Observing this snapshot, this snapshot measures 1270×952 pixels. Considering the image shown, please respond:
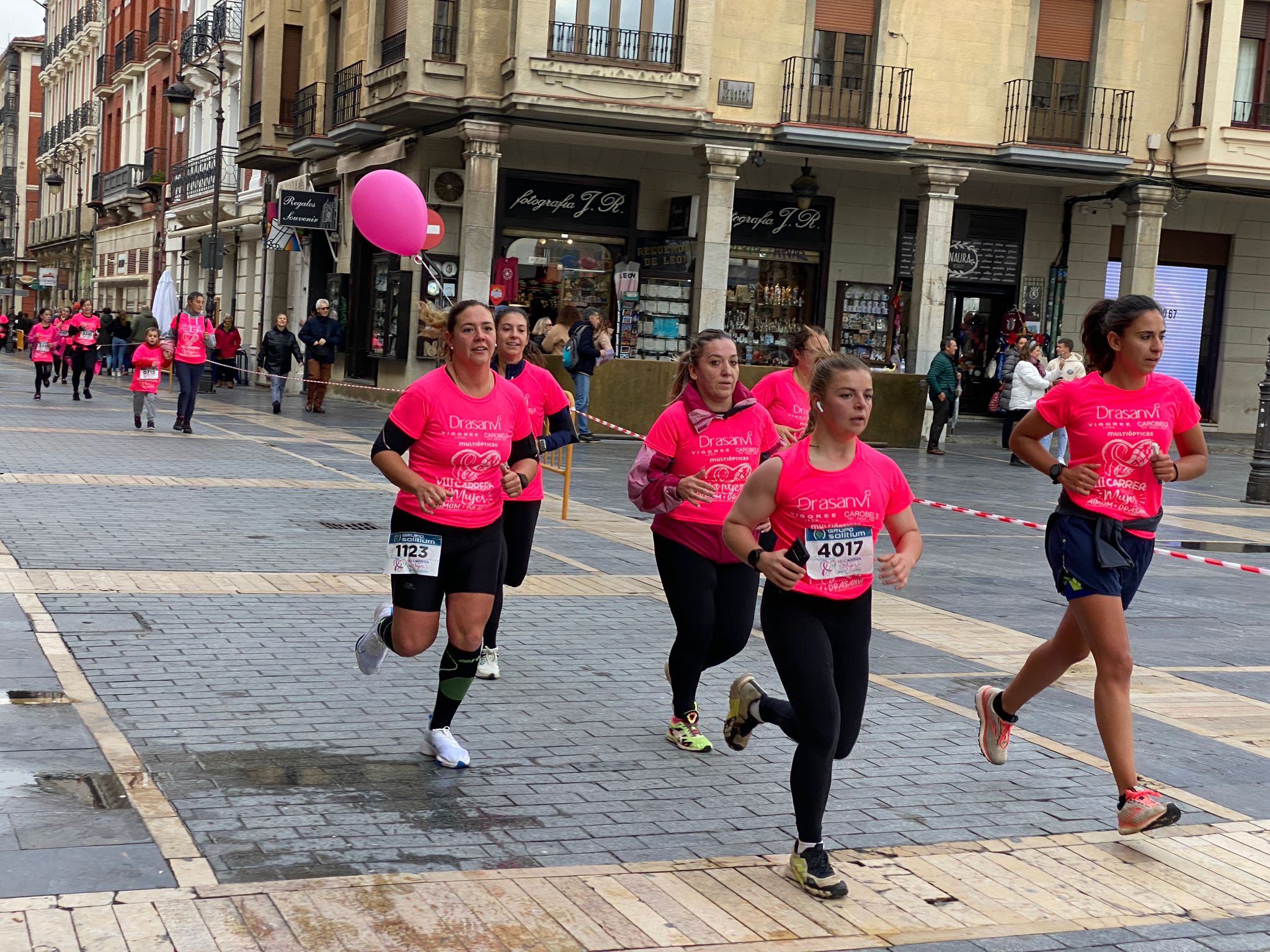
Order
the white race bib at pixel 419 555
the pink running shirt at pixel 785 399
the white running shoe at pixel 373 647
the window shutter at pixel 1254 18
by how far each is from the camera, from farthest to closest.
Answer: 1. the window shutter at pixel 1254 18
2. the pink running shirt at pixel 785 399
3. the white running shoe at pixel 373 647
4. the white race bib at pixel 419 555

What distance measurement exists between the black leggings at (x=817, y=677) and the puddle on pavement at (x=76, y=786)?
6.98ft

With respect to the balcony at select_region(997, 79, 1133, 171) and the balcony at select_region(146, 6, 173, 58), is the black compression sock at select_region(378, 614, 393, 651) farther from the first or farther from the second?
the balcony at select_region(146, 6, 173, 58)

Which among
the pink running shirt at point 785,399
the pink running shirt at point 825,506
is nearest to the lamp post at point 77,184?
the pink running shirt at point 785,399

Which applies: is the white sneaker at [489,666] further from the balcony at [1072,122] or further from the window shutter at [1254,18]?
the window shutter at [1254,18]

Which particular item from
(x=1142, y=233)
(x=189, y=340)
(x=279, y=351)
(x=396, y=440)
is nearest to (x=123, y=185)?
(x=279, y=351)

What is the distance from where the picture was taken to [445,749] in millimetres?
5574

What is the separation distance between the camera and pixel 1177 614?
33.2ft

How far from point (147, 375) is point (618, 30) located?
9953 mm

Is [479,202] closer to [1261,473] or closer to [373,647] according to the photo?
[1261,473]

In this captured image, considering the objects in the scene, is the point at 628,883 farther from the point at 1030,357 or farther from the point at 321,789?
the point at 1030,357

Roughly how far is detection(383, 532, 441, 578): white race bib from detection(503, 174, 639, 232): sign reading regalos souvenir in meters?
22.0

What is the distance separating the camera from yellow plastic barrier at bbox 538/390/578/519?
13133 millimetres

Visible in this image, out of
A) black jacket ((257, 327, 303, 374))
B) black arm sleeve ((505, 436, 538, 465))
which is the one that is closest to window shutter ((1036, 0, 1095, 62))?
black jacket ((257, 327, 303, 374))

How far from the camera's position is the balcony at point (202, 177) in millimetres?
40500
